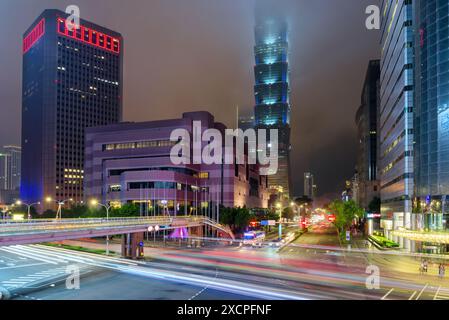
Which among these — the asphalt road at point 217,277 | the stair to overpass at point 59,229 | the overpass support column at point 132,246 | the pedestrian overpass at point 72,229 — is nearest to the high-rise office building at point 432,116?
the asphalt road at point 217,277

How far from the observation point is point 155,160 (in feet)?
443

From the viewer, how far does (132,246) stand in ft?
211

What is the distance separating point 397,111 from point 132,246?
7025cm

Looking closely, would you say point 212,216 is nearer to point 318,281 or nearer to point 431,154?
point 431,154

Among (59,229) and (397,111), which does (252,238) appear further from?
(59,229)

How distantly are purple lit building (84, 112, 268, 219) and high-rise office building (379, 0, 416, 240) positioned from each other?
51.9 m

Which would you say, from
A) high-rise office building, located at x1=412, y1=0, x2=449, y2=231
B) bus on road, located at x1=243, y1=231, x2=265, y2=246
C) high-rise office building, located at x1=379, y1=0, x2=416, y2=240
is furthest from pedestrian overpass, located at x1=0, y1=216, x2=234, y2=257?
high-rise office building, located at x1=379, y1=0, x2=416, y2=240

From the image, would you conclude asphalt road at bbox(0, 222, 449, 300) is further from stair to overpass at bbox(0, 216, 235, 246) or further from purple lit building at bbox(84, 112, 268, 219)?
purple lit building at bbox(84, 112, 268, 219)

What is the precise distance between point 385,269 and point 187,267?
2616 centimetres

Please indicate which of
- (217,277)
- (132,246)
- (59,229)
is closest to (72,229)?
(59,229)

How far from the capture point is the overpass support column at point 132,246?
211ft

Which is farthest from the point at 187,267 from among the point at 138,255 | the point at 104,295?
the point at 104,295

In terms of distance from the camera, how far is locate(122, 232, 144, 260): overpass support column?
64.3 m

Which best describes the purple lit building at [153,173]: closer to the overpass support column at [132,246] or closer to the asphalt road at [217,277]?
the overpass support column at [132,246]
